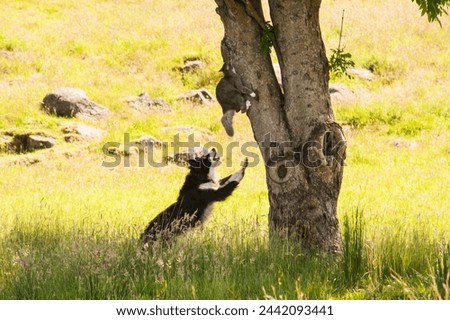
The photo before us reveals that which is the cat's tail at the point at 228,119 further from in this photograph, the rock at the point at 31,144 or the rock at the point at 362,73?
the rock at the point at 362,73

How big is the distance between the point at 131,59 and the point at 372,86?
30.2 ft

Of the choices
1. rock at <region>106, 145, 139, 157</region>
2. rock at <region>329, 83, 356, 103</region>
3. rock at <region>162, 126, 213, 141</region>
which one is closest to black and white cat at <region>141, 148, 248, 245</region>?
rock at <region>106, 145, 139, 157</region>

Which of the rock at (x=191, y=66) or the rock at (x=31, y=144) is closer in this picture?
the rock at (x=31, y=144)

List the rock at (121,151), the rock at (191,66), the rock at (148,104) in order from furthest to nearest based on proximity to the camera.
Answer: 1. the rock at (191,66)
2. the rock at (148,104)
3. the rock at (121,151)

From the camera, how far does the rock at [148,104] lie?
23.5 m

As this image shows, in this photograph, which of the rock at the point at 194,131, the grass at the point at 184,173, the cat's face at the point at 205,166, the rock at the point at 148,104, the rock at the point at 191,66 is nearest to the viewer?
the grass at the point at 184,173

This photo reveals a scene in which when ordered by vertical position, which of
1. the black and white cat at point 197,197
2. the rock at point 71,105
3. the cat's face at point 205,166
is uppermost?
the rock at point 71,105

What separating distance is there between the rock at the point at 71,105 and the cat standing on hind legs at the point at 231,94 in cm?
1253

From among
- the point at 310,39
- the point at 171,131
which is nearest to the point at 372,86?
the point at 171,131

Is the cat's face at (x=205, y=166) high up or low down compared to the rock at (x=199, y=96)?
down

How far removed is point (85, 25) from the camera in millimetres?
31266

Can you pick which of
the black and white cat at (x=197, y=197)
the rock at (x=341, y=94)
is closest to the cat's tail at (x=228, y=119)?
the black and white cat at (x=197, y=197)

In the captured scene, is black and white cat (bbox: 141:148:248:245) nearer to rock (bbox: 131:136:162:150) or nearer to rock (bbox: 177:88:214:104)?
rock (bbox: 131:136:162:150)

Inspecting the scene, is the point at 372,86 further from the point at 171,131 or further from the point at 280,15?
the point at 280,15
